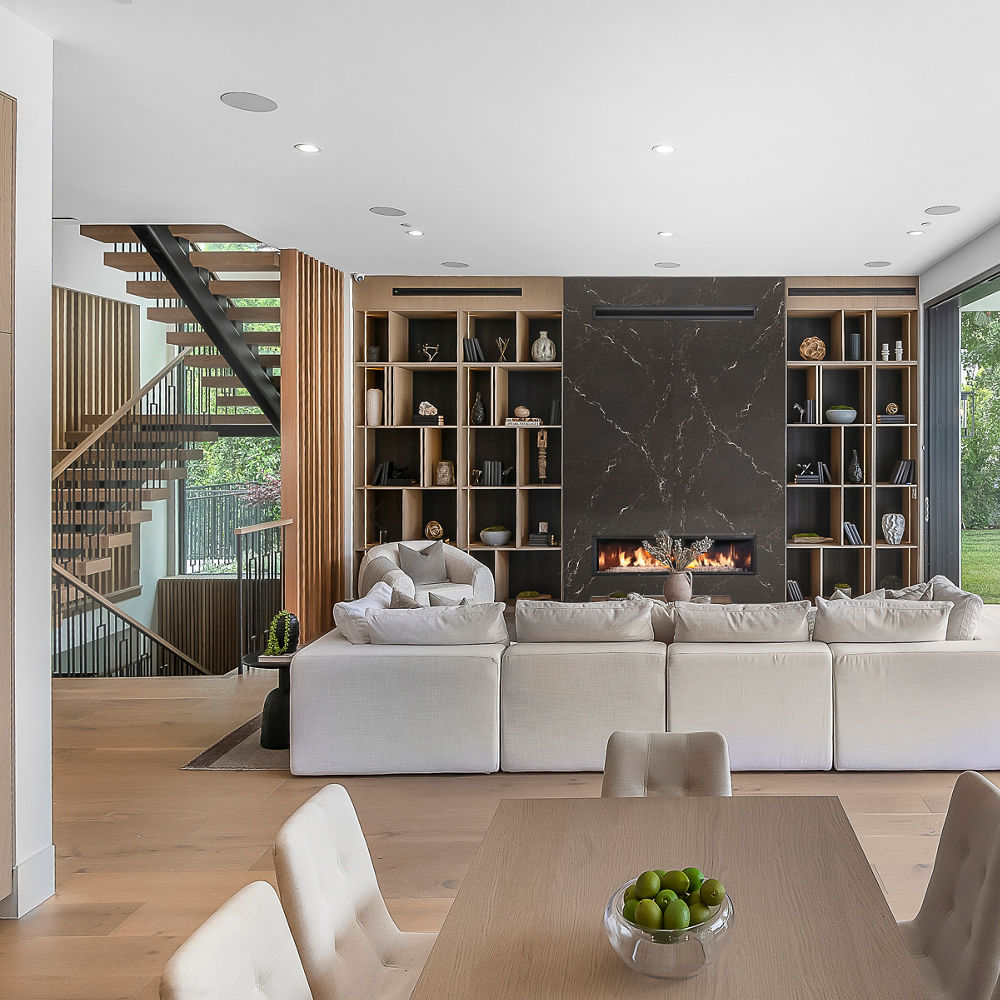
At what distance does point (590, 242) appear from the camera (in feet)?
21.0

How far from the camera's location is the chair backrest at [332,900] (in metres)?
1.49

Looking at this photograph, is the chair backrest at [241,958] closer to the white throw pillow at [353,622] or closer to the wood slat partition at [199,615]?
the white throw pillow at [353,622]

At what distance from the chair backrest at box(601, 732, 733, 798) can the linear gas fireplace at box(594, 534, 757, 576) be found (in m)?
5.41

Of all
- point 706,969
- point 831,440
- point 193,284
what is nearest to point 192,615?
point 193,284

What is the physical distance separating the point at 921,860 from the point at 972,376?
6.89 meters

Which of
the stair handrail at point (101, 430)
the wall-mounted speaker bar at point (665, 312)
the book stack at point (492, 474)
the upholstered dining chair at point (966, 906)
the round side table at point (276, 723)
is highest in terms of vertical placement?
the wall-mounted speaker bar at point (665, 312)

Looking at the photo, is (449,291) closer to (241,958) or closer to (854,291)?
(854,291)

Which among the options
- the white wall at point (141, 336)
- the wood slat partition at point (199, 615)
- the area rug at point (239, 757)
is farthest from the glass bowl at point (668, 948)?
the wood slat partition at point (199, 615)

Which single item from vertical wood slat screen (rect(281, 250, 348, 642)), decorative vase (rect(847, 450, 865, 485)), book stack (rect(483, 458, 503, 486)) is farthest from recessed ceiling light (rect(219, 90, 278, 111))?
decorative vase (rect(847, 450, 865, 485))

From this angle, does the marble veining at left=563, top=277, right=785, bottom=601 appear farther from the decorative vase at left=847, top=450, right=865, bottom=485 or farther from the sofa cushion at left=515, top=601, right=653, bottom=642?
the sofa cushion at left=515, top=601, right=653, bottom=642

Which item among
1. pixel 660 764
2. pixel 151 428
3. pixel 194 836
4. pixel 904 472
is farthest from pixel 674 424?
pixel 660 764

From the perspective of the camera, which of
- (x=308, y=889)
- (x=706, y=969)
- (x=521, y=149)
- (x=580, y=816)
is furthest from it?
(x=521, y=149)

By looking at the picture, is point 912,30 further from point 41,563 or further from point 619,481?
point 619,481

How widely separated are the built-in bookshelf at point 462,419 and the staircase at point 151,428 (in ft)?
3.03
